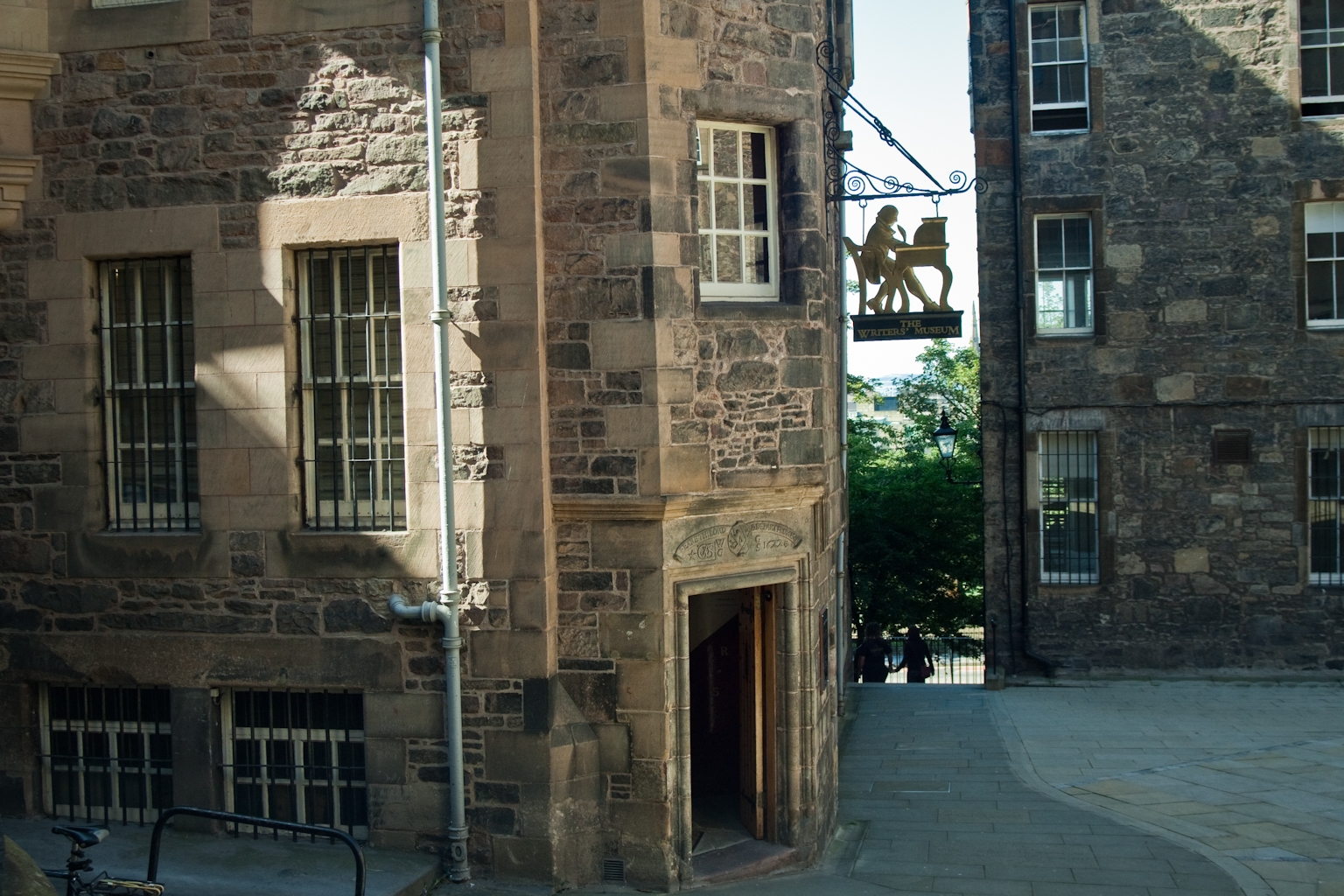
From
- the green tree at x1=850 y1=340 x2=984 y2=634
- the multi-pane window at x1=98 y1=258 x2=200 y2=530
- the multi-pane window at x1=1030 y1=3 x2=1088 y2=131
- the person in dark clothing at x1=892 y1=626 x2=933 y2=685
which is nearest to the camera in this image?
the multi-pane window at x1=98 y1=258 x2=200 y2=530

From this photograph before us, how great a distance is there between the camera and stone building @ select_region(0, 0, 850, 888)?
8992 mm

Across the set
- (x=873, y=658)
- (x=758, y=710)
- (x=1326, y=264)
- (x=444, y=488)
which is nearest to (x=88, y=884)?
(x=444, y=488)

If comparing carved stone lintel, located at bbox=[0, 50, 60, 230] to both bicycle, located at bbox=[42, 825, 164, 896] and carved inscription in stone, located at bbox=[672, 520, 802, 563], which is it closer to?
bicycle, located at bbox=[42, 825, 164, 896]

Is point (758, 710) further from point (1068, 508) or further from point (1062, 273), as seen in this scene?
point (1062, 273)

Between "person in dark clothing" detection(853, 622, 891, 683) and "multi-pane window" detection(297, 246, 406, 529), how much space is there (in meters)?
11.3

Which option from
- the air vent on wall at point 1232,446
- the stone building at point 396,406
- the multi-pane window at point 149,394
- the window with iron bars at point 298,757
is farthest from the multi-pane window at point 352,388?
the air vent on wall at point 1232,446

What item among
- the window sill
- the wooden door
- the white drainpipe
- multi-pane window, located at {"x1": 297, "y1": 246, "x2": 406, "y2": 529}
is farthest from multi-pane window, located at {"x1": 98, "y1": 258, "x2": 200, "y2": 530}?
the wooden door

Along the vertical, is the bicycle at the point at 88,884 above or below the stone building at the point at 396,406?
below

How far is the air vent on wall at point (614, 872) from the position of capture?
9086 mm

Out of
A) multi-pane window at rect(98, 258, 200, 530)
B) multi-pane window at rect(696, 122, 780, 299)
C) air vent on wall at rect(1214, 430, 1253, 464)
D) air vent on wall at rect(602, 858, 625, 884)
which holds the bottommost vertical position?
air vent on wall at rect(602, 858, 625, 884)

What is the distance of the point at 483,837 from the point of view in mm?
9023

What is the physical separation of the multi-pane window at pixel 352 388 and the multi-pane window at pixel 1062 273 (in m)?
11.0

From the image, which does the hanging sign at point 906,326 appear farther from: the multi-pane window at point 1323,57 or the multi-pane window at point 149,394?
the multi-pane window at point 1323,57

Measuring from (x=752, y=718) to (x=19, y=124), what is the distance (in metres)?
7.22
